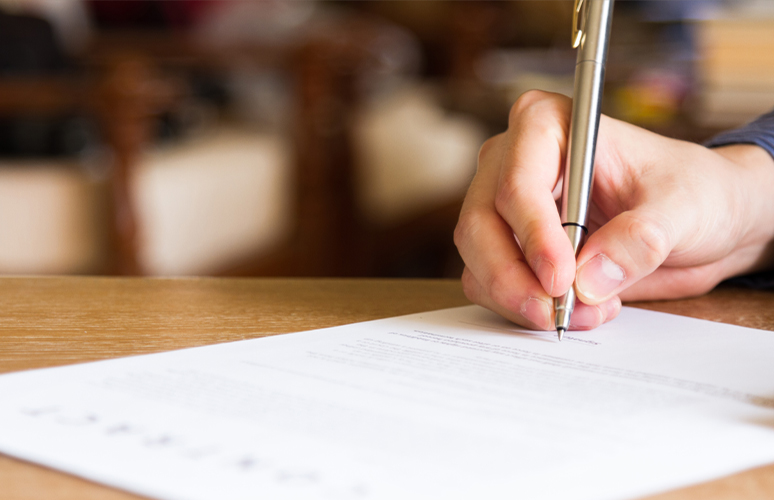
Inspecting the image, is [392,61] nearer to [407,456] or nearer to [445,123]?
[445,123]

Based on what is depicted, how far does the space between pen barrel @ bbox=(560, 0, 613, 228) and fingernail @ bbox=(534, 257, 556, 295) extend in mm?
41

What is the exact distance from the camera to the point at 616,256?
34cm

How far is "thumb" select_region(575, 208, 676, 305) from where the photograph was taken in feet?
1.12

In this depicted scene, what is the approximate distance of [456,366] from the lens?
0.29 meters

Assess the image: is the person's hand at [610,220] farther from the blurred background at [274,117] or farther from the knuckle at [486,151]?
the blurred background at [274,117]

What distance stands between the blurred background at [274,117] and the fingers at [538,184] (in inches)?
9.2

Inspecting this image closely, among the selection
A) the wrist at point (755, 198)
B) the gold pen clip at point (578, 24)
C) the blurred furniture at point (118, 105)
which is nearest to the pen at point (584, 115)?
the gold pen clip at point (578, 24)

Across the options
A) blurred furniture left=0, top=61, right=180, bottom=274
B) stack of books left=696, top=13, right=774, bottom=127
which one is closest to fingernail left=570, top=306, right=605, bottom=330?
stack of books left=696, top=13, right=774, bottom=127

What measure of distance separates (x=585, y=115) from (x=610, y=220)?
53mm

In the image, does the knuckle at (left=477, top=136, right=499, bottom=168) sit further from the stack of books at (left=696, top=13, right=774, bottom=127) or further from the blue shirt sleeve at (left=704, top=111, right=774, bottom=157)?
the stack of books at (left=696, top=13, right=774, bottom=127)

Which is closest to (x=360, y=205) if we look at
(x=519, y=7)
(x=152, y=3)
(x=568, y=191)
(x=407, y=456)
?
(x=152, y=3)

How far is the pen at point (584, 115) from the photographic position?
37cm

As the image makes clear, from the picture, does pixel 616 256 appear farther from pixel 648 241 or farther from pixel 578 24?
Result: pixel 578 24

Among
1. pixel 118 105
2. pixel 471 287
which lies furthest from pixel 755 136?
pixel 118 105
